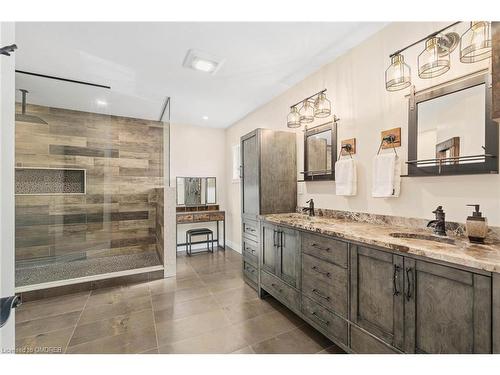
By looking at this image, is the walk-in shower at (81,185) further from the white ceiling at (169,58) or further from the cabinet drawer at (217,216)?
the cabinet drawer at (217,216)

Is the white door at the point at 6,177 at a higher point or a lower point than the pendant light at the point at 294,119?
lower

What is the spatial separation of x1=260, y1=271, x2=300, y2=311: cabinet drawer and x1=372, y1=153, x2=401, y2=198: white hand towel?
119cm

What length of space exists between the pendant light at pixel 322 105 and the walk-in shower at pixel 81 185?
2.59m

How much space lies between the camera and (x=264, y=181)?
2.78 meters

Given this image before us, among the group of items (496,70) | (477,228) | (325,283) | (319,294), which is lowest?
(319,294)

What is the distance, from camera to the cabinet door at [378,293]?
1283 millimetres

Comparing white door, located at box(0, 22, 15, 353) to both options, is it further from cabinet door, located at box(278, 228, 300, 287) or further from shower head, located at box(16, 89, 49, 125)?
shower head, located at box(16, 89, 49, 125)

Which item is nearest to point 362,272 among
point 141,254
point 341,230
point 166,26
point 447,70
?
point 341,230

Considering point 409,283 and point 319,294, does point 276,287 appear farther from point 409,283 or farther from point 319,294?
point 409,283

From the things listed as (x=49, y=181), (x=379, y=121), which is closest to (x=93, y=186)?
(x=49, y=181)

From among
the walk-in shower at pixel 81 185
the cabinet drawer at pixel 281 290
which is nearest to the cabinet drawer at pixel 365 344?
the cabinet drawer at pixel 281 290

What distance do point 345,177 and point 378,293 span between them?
45.8 inches
